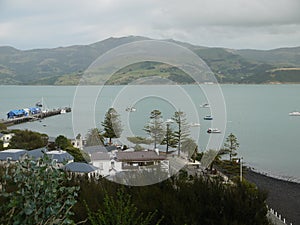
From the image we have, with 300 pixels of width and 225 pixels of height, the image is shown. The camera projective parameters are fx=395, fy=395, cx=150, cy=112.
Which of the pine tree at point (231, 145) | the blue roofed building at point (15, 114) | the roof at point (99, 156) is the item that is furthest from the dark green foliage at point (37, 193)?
the blue roofed building at point (15, 114)

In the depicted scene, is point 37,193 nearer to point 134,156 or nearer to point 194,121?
point 194,121

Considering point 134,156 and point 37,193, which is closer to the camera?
point 37,193

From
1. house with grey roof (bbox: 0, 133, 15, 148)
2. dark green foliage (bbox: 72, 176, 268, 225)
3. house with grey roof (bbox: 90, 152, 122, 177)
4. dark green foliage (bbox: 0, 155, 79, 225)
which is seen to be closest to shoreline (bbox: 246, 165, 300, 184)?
house with grey roof (bbox: 90, 152, 122, 177)

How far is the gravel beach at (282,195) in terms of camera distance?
14.2 meters

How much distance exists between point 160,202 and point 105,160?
6995 millimetres

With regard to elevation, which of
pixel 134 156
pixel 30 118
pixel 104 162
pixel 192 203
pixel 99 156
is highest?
A: pixel 192 203

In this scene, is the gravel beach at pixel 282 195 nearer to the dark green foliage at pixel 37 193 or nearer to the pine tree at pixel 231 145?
the pine tree at pixel 231 145

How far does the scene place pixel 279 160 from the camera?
26.4 meters

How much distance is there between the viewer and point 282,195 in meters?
17.3

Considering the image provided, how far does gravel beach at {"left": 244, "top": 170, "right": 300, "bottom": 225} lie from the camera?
1422 cm

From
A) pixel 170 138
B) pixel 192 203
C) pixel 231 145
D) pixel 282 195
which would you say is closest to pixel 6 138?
pixel 231 145

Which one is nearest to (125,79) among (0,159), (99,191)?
(99,191)

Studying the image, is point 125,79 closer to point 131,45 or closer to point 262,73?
point 131,45

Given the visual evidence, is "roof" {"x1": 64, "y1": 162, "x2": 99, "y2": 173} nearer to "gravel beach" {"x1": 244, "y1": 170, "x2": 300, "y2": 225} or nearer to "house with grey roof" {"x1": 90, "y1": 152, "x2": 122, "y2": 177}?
"house with grey roof" {"x1": 90, "y1": 152, "x2": 122, "y2": 177}
